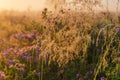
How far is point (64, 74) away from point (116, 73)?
31.4 inches

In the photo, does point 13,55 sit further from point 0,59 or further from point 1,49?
point 1,49

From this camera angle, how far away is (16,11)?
10227 mm

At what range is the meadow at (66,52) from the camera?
4363mm

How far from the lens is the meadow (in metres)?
4.36

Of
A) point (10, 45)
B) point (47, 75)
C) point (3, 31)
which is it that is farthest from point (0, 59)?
point (3, 31)

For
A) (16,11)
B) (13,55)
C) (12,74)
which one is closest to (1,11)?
(16,11)

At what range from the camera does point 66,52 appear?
435 centimetres

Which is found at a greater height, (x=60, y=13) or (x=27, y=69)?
(x=60, y=13)

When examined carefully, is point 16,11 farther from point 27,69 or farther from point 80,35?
point 80,35

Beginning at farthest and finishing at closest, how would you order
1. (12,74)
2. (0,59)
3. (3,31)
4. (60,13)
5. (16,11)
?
(16,11)
(3,31)
(0,59)
(12,74)
(60,13)

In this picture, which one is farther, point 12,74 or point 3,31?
point 3,31

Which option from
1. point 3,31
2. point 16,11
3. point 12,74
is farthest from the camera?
point 16,11

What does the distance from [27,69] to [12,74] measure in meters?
0.37

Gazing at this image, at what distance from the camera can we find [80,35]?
4.74 meters
